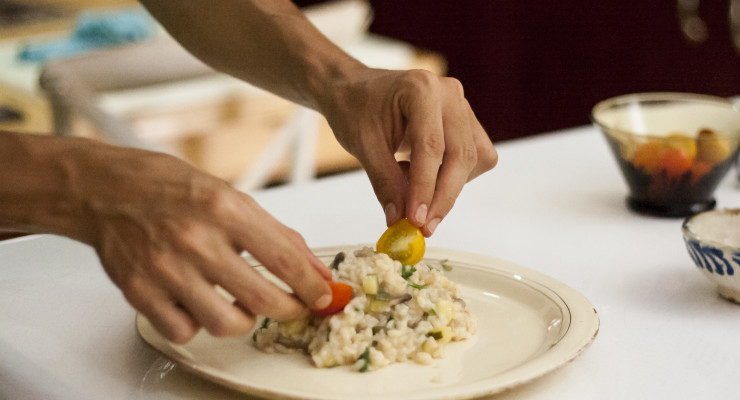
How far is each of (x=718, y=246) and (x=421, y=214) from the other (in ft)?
1.12

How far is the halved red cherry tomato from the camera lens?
2.73 ft

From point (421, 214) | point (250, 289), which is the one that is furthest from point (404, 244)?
point (250, 289)

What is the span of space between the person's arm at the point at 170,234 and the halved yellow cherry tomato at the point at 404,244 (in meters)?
0.19

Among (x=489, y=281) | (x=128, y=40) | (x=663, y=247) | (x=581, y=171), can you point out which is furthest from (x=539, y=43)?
(x=489, y=281)

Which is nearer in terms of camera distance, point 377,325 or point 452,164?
point 377,325

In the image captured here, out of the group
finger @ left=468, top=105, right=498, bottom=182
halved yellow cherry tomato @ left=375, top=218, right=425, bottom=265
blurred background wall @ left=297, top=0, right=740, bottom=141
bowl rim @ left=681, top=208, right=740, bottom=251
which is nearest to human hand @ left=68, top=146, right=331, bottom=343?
halved yellow cherry tomato @ left=375, top=218, right=425, bottom=265

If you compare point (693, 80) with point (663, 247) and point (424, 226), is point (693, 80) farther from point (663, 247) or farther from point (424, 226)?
point (424, 226)

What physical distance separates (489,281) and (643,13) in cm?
288

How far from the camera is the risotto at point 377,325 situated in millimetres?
828

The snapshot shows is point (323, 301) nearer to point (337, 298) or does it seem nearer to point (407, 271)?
point (337, 298)

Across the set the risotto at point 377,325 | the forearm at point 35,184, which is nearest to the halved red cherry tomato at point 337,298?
the risotto at point 377,325

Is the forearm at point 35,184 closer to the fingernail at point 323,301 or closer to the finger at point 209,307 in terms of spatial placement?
the finger at point 209,307

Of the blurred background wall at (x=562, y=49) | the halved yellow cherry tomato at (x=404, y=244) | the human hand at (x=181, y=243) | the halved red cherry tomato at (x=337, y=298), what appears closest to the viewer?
the human hand at (x=181, y=243)

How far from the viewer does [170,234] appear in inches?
28.8
